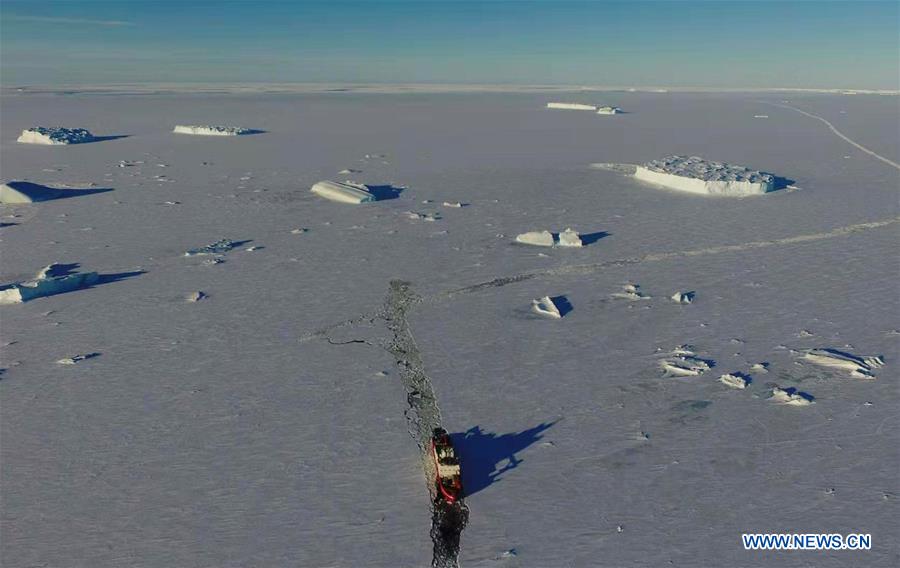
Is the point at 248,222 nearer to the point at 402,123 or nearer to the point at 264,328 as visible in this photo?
the point at 264,328

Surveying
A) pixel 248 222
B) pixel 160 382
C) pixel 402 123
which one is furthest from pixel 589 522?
pixel 402 123

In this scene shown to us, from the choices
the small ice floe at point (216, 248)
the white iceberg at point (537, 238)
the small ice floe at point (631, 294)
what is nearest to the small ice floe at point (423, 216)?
the white iceberg at point (537, 238)

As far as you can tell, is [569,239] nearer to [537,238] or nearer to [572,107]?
[537,238]

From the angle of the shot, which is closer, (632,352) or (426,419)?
(426,419)

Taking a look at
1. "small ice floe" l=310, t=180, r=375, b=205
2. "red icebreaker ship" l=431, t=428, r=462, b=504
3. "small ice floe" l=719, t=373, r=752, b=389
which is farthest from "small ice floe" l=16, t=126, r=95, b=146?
"small ice floe" l=719, t=373, r=752, b=389

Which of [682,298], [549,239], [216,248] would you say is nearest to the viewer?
[682,298]

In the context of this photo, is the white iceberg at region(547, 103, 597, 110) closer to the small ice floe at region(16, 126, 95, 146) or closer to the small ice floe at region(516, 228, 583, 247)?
the small ice floe at region(16, 126, 95, 146)

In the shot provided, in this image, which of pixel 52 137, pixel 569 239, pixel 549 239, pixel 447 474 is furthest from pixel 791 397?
pixel 52 137

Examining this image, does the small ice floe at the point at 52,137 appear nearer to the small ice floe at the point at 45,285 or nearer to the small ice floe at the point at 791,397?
the small ice floe at the point at 45,285
